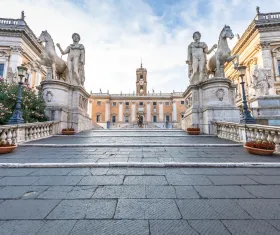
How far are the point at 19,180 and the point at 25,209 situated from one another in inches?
50.9

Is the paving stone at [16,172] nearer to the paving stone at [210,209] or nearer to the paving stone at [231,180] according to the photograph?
the paving stone at [210,209]

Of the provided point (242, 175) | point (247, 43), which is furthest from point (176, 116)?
point (242, 175)

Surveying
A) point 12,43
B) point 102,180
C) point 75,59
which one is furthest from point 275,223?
point 12,43

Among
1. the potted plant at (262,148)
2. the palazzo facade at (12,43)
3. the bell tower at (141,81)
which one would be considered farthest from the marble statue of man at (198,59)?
the bell tower at (141,81)

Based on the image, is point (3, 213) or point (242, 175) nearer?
point (3, 213)

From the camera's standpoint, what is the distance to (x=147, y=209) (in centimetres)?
192

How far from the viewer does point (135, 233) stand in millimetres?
1498

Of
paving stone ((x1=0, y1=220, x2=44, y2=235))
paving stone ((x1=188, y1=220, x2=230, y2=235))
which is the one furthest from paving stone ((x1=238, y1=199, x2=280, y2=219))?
paving stone ((x1=0, y1=220, x2=44, y2=235))

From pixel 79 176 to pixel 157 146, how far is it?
3639mm

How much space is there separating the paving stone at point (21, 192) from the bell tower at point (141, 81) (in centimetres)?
5973

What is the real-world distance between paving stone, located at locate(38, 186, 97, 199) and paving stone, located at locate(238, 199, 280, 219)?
2109mm

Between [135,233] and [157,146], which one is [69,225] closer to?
[135,233]

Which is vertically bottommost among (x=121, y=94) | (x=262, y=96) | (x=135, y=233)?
(x=135, y=233)

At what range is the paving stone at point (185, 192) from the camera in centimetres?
229
